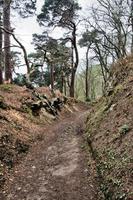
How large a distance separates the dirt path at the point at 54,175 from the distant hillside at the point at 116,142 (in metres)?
0.44

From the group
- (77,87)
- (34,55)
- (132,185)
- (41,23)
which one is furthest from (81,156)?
(77,87)

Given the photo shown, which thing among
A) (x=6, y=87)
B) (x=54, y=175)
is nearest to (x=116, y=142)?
(x=54, y=175)

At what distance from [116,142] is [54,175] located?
191 centimetres

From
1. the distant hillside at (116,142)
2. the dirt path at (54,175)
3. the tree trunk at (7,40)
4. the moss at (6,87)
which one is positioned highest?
the tree trunk at (7,40)

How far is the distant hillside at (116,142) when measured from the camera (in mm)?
7070

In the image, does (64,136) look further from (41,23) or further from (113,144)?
(41,23)

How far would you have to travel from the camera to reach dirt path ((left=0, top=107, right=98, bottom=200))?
317 inches

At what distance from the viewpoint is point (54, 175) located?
30.2 feet

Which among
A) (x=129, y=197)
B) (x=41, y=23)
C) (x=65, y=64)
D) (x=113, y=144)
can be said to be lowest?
(x=129, y=197)

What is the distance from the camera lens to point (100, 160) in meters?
8.85

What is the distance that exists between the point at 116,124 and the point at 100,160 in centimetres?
158

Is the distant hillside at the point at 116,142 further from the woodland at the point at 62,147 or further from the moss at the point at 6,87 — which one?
the moss at the point at 6,87

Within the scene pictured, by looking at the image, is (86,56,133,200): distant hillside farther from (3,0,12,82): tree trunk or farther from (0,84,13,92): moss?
(3,0,12,82): tree trunk

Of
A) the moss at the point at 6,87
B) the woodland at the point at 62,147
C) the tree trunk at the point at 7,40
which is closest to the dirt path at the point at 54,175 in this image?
the woodland at the point at 62,147
